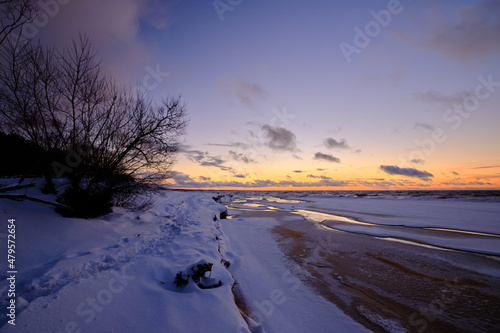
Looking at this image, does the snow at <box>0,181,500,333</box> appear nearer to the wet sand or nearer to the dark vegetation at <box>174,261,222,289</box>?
the dark vegetation at <box>174,261,222,289</box>

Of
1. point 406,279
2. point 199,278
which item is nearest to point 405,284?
point 406,279

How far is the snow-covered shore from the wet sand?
24.9 inches

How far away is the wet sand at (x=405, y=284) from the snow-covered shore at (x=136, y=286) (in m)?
0.63

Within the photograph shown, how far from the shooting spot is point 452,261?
6805 millimetres

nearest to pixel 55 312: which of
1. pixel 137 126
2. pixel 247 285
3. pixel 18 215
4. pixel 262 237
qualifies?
pixel 247 285

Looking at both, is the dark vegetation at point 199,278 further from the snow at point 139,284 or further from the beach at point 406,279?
the beach at point 406,279

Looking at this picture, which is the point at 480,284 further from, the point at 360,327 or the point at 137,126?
the point at 137,126

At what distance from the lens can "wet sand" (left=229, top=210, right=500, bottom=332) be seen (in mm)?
3805

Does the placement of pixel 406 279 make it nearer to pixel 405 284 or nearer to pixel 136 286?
pixel 405 284

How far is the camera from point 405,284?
5203mm

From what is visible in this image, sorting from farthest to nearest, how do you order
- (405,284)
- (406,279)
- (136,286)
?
(406,279)
(405,284)
(136,286)

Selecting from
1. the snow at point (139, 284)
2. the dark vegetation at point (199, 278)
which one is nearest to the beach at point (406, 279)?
the snow at point (139, 284)

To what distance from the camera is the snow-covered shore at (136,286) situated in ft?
9.30

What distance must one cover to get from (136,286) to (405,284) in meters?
6.25
